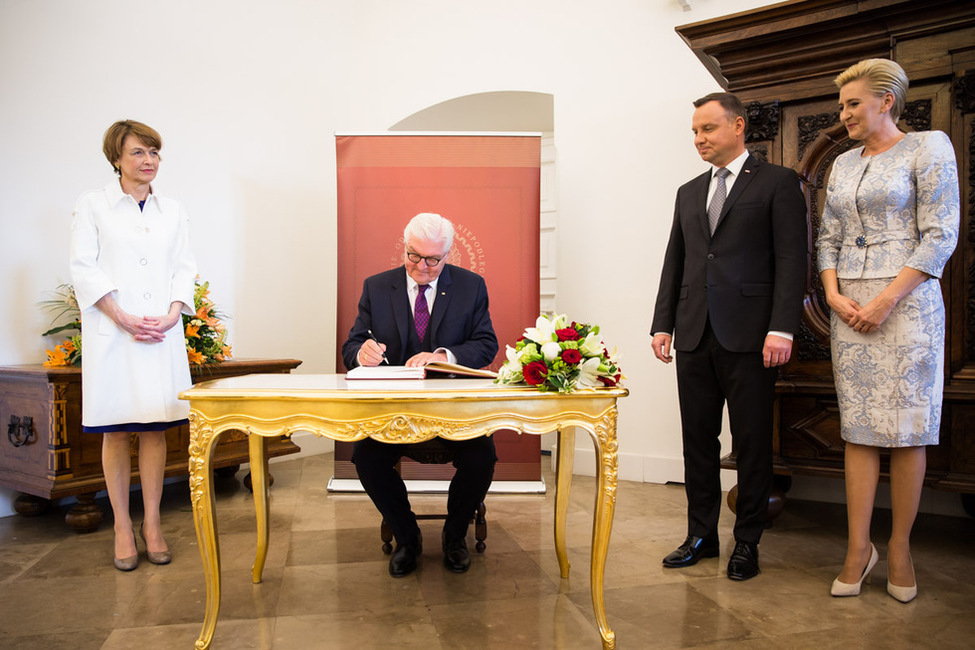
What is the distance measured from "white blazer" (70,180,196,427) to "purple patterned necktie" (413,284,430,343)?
1.01 metres

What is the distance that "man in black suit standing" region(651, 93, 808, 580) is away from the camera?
2586 mm

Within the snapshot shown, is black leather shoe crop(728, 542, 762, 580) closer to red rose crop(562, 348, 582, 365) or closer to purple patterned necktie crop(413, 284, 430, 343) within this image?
red rose crop(562, 348, 582, 365)

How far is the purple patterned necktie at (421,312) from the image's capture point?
297cm

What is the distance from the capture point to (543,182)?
5.23 metres

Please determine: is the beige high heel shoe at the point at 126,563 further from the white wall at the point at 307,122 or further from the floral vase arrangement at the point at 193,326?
the white wall at the point at 307,122

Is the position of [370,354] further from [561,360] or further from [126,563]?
[126,563]

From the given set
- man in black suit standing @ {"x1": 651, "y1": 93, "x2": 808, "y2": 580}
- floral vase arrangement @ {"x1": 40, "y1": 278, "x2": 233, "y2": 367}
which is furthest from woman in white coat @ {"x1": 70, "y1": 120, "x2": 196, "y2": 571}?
man in black suit standing @ {"x1": 651, "y1": 93, "x2": 808, "y2": 580}

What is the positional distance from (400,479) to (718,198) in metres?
1.67

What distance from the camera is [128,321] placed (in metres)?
2.76

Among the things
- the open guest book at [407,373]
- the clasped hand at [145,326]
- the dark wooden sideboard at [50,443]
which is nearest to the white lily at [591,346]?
the open guest book at [407,373]

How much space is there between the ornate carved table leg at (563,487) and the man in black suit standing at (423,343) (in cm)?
27

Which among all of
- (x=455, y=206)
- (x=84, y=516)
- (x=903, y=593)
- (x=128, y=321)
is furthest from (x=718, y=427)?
(x=84, y=516)

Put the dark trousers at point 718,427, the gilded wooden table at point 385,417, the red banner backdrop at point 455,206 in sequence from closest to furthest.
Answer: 1. the gilded wooden table at point 385,417
2. the dark trousers at point 718,427
3. the red banner backdrop at point 455,206

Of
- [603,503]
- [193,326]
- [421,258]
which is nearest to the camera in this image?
[603,503]
